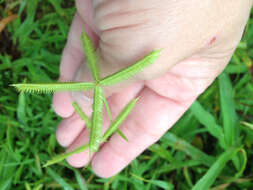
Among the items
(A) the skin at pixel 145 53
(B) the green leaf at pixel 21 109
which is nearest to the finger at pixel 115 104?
(A) the skin at pixel 145 53

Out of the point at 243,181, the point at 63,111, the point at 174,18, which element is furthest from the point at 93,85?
the point at 243,181

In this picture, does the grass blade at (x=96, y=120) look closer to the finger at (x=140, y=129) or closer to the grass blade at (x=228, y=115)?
the finger at (x=140, y=129)

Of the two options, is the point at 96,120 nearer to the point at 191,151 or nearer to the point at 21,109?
the point at 21,109

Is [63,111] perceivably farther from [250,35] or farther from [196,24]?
[250,35]

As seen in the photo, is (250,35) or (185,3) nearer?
(185,3)

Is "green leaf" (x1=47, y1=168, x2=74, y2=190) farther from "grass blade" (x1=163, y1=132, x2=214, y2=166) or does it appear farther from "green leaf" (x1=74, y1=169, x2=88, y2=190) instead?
"grass blade" (x1=163, y1=132, x2=214, y2=166)

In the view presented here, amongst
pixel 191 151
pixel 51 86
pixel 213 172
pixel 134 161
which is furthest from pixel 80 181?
pixel 51 86

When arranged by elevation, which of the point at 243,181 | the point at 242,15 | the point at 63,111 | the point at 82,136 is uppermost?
the point at 242,15

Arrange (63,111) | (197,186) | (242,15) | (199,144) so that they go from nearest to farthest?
(242,15) → (197,186) → (63,111) → (199,144)
